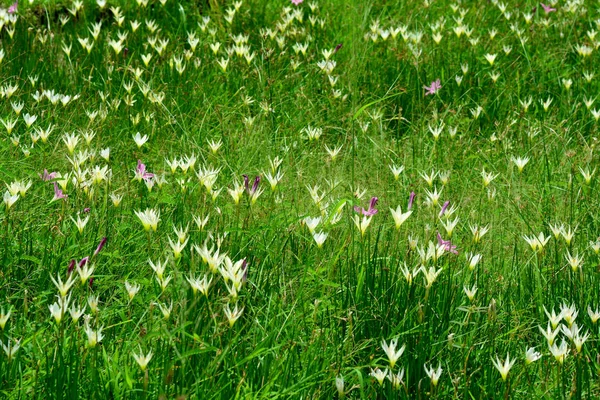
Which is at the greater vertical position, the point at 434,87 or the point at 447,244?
the point at 434,87

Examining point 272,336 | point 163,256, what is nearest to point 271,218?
point 163,256

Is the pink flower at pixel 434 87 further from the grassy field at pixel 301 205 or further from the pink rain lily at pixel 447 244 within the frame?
the pink rain lily at pixel 447 244

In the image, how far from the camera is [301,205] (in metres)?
3.89

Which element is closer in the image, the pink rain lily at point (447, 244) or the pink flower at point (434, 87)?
the pink rain lily at point (447, 244)

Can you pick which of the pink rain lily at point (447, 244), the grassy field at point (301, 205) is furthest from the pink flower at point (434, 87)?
the pink rain lily at point (447, 244)

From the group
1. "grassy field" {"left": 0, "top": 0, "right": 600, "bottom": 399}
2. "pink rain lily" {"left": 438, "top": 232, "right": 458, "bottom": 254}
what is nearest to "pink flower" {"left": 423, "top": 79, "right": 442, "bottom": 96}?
"grassy field" {"left": 0, "top": 0, "right": 600, "bottom": 399}

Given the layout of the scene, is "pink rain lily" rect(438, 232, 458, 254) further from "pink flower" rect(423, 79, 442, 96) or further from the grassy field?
"pink flower" rect(423, 79, 442, 96)

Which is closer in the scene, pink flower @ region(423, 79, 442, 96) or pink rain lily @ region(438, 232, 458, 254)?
pink rain lily @ region(438, 232, 458, 254)

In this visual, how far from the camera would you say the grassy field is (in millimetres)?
2520

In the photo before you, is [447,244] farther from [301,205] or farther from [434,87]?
[434,87]

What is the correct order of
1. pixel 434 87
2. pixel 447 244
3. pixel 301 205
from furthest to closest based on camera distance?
pixel 434 87, pixel 301 205, pixel 447 244

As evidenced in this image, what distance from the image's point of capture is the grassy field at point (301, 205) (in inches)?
99.2

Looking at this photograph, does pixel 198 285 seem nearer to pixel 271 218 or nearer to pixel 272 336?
pixel 272 336

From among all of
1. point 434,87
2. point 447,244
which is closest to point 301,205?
point 447,244
